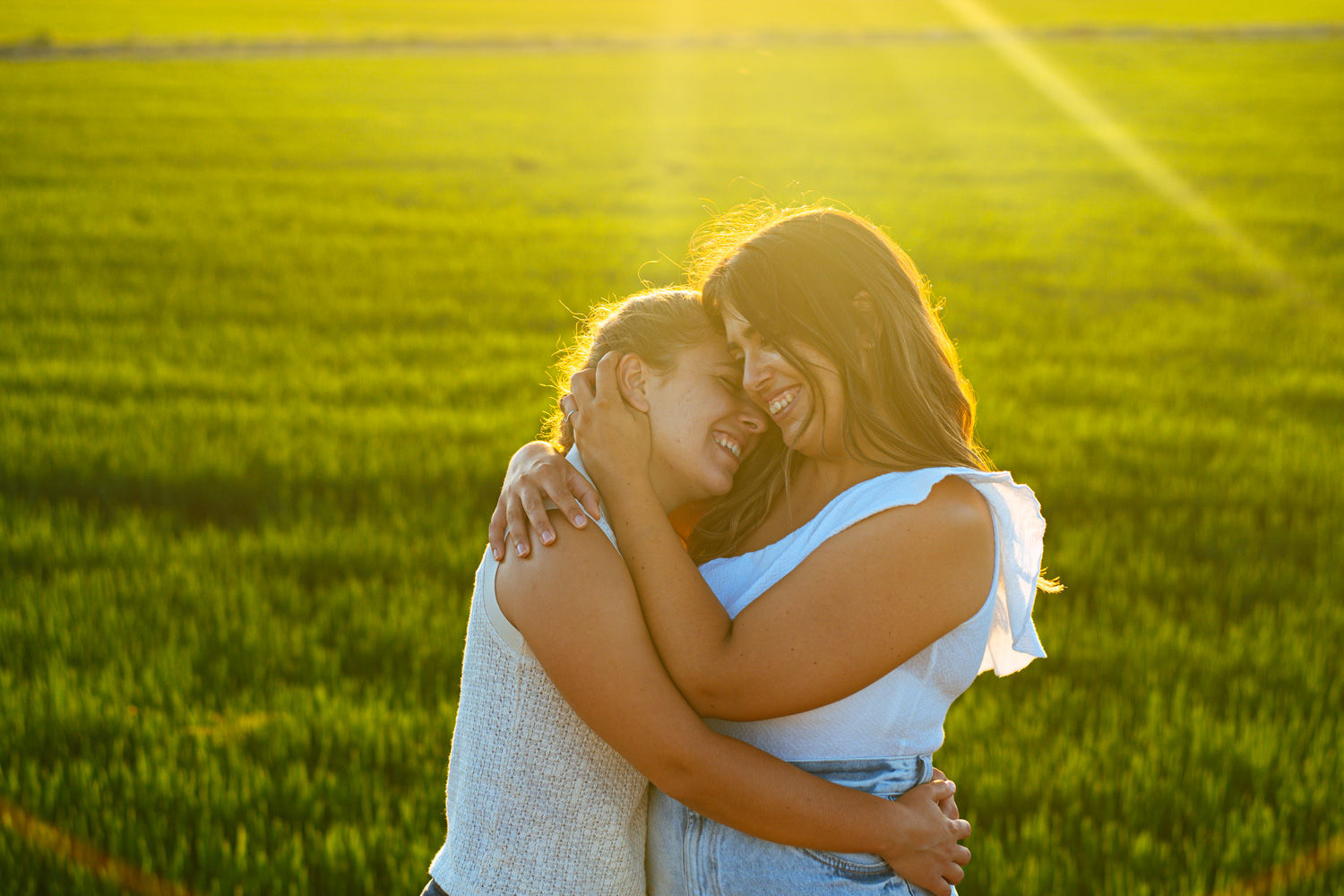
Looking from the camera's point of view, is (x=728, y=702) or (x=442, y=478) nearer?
(x=728, y=702)

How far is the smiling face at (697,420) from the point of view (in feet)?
6.55

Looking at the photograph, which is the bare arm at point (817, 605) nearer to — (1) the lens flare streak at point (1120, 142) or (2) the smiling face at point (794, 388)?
(2) the smiling face at point (794, 388)

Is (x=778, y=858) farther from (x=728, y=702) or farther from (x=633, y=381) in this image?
(x=633, y=381)

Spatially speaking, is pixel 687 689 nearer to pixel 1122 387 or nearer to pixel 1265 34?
pixel 1122 387

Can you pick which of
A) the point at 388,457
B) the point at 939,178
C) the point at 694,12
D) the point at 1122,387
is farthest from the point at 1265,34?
the point at 388,457

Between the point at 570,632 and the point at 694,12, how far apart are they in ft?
197

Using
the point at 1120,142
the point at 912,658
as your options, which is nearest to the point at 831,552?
the point at 912,658

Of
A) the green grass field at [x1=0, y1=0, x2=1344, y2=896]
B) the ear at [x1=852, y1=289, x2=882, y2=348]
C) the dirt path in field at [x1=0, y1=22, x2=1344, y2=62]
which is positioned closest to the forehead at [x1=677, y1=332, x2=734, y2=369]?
the ear at [x1=852, y1=289, x2=882, y2=348]

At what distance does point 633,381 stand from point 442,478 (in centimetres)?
382

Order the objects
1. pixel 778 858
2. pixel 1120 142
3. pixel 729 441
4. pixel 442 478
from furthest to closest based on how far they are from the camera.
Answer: pixel 1120 142
pixel 442 478
pixel 729 441
pixel 778 858

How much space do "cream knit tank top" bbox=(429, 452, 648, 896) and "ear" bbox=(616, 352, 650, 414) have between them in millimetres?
266

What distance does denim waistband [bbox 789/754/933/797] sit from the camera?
5.95ft

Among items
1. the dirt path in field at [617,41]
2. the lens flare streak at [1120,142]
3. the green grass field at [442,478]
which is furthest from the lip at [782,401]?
the dirt path in field at [617,41]

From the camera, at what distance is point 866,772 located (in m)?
1.82
